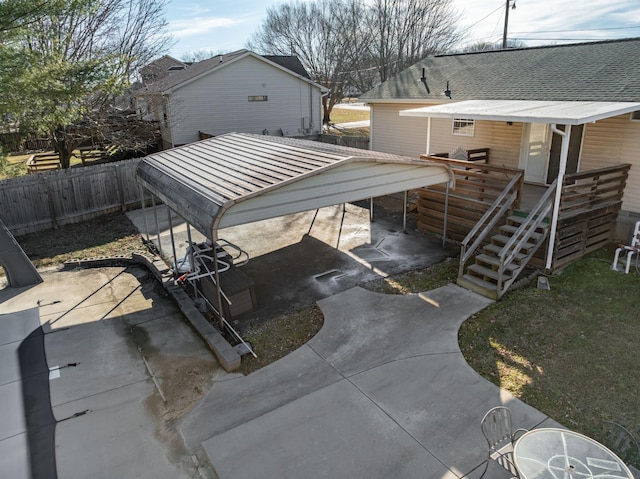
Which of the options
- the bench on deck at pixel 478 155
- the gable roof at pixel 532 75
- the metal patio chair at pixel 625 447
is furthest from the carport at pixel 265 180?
the metal patio chair at pixel 625 447

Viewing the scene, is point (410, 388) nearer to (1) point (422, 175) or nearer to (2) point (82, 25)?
(1) point (422, 175)

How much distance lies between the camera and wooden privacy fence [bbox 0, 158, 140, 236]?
39.9 ft

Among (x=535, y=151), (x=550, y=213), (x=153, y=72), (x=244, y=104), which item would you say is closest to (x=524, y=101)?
(x=535, y=151)

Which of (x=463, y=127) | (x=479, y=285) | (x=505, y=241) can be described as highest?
(x=463, y=127)

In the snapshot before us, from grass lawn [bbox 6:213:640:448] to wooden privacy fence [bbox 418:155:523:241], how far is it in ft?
4.86

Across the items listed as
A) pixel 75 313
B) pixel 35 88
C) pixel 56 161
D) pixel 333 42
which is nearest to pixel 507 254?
pixel 75 313

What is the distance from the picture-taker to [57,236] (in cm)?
1233

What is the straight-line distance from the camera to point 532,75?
12805mm

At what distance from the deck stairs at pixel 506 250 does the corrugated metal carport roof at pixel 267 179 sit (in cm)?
167

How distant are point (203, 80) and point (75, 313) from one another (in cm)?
1686

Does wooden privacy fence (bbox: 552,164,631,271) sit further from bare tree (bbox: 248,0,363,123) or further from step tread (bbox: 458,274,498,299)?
bare tree (bbox: 248,0,363,123)

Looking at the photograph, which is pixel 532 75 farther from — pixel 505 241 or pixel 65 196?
pixel 65 196

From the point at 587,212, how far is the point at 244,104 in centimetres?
1865

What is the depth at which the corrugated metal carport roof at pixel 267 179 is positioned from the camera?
21.4 ft
